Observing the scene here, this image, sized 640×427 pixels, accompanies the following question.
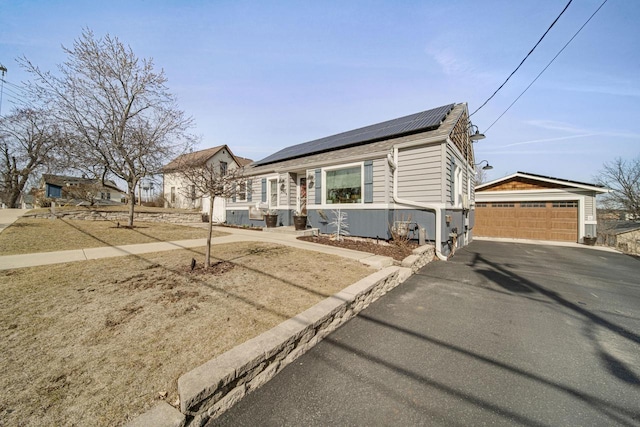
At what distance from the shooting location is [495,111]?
9.25 meters

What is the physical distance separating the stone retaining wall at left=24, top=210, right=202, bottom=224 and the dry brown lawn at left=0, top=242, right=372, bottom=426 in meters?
11.4

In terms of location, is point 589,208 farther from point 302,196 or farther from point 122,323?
point 122,323

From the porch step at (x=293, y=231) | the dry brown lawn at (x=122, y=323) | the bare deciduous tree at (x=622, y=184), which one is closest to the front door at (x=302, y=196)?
the porch step at (x=293, y=231)

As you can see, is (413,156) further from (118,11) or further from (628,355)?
(118,11)

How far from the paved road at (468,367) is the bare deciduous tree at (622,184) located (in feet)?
78.7

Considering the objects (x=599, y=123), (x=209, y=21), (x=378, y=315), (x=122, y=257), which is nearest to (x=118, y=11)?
(x=209, y=21)

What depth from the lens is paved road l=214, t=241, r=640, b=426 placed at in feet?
5.78

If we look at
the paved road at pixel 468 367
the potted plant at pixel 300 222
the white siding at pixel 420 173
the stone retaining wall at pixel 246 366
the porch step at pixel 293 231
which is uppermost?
the white siding at pixel 420 173

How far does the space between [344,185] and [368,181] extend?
3.24 feet

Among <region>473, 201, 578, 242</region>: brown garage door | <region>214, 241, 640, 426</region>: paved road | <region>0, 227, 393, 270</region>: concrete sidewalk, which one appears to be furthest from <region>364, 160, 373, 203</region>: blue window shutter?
<region>473, 201, 578, 242</region>: brown garage door

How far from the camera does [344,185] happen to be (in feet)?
27.8

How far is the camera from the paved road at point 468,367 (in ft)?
5.78

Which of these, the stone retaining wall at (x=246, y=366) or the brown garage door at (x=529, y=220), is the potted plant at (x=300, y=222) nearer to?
the stone retaining wall at (x=246, y=366)

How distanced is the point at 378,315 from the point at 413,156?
5.97 meters
